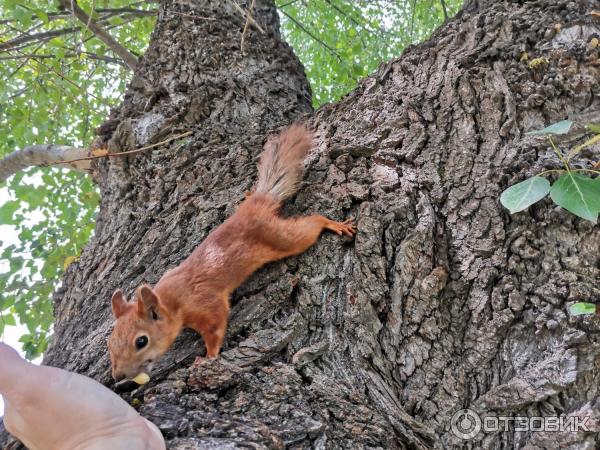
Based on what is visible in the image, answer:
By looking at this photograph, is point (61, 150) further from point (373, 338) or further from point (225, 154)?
point (373, 338)

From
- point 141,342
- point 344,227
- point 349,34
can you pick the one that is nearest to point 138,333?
point 141,342

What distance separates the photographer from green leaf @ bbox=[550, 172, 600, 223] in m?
1.22

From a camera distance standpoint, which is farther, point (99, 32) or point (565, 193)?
point (99, 32)

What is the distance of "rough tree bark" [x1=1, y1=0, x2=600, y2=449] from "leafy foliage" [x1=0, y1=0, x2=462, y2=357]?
744 mm

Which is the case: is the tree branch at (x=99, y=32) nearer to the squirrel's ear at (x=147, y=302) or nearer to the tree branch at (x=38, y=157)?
the tree branch at (x=38, y=157)

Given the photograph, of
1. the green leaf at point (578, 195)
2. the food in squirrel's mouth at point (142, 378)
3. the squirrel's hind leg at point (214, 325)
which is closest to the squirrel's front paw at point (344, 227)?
the squirrel's hind leg at point (214, 325)

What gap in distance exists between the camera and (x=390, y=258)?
1.49m

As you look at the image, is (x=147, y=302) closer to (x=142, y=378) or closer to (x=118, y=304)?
(x=118, y=304)

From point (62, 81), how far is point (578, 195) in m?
3.48

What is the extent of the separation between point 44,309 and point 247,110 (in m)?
2.13

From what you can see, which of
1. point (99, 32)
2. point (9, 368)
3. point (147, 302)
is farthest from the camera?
point (99, 32)

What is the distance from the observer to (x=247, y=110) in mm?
2248

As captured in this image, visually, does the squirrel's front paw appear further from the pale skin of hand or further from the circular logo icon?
the pale skin of hand

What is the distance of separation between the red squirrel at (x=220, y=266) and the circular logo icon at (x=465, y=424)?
0.56 m
